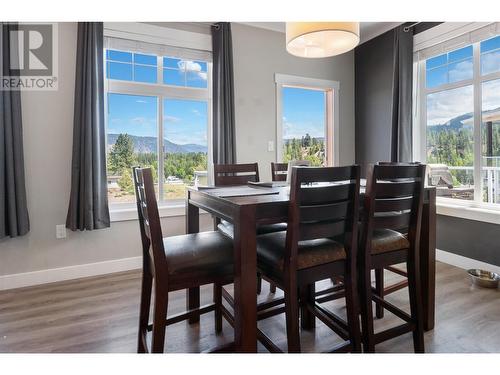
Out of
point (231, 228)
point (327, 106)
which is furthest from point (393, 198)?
point (327, 106)

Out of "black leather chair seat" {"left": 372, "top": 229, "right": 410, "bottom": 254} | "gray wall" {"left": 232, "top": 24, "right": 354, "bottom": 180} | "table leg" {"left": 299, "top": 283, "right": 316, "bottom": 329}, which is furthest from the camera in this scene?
"gray wall" {"left": 232, "top": 24, "right": 354, "bottom": 180}

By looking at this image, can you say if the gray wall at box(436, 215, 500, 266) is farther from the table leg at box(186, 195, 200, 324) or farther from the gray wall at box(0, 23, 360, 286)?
the table leg at box(186, 195, 200, 324)

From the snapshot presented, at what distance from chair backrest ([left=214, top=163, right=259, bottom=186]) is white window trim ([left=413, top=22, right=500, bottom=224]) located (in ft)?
6.81

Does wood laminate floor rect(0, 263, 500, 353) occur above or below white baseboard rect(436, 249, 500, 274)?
below

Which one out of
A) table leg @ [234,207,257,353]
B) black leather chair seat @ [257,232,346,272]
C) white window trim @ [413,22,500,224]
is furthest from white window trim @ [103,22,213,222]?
white window trim @ [413,22,500,224]

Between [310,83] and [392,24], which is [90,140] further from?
[392,24]

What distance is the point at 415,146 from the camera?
11.8 feet

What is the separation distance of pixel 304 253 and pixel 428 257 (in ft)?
3.15

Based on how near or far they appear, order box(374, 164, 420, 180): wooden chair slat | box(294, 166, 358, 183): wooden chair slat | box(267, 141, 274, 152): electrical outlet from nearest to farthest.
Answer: box(294, 166, 358, 183): wooden chair slat → box(374, 164, 420, 180): wooden chair slat → box(267, 141, 274, 152): electrical outlet

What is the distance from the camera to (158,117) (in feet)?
10.7

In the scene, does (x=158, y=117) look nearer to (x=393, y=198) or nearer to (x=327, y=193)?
(x=327, y=193)

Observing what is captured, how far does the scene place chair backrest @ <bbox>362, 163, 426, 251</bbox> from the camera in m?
1.50
